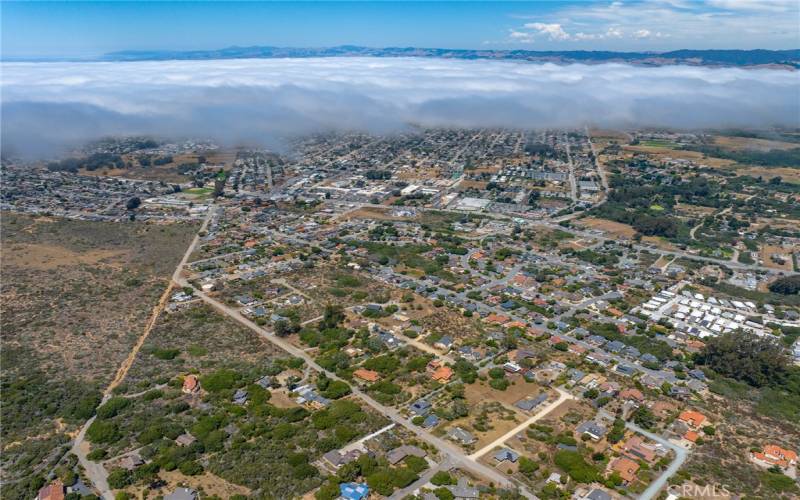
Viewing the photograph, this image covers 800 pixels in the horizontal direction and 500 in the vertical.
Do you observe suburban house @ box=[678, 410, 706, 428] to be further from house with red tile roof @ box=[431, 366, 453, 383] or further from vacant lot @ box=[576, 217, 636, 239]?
vacant lot @ box=[576, 217, 636, 239]

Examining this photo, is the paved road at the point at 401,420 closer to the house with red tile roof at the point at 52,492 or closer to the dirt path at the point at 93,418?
the dirt path at the point at 93,418

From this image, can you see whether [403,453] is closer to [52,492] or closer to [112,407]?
[52,492]

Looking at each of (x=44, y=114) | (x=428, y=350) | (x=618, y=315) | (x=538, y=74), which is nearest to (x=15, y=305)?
(x=428, y=350)

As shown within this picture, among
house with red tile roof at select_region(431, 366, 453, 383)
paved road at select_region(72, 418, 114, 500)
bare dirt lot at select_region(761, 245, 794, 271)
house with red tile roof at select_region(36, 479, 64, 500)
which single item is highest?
bare dirt lot at select_region(761, 245, 794, 271)

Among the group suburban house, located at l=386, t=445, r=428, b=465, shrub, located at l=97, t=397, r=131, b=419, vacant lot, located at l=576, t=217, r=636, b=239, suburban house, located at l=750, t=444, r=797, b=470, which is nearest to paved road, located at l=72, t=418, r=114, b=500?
shrub, located at l=97, t=397, r=131, b=419

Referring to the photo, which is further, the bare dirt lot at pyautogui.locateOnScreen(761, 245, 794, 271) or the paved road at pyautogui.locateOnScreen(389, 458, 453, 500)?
the bare dirt lot at pyautogui.locateOnScreen(761, 245, 794, 271)

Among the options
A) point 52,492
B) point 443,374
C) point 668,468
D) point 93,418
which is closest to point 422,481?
point 443,374
